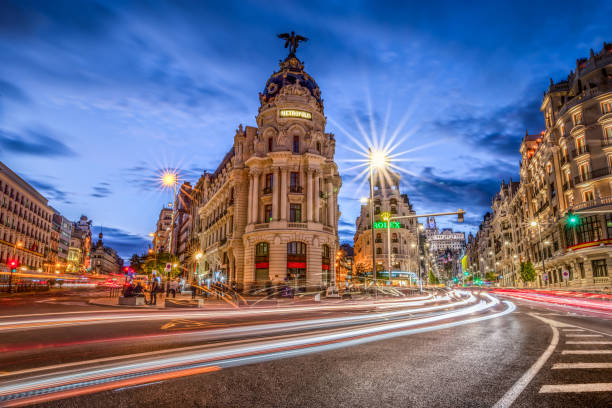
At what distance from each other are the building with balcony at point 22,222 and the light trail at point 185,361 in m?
73.1

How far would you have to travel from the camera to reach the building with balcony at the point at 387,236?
95250 millimetres

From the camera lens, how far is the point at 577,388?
461 centimetres

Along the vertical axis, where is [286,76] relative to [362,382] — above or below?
above

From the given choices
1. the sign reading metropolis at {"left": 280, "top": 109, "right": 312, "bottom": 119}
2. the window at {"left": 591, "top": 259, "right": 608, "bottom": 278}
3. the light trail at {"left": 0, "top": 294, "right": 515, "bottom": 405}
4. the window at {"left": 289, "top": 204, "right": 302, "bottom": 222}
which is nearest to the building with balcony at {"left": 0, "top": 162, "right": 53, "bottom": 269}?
the sign reading metropolis at {"left": 280, "top": 109, "right": 312, "bottom": 119}

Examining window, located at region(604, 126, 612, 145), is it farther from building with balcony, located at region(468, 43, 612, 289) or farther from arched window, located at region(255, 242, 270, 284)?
arched window, located at region(255, 242, 270, 284)

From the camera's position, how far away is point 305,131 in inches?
1827

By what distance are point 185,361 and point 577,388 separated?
5469 millimetres

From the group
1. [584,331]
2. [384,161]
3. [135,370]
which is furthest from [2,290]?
[584,331]

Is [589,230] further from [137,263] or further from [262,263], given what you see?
[137,263]

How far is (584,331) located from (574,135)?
149ft

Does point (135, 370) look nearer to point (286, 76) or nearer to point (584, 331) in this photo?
point (584, 331)

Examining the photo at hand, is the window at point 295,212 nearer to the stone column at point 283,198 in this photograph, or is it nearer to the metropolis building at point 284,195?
the metropolis building at point 284,195

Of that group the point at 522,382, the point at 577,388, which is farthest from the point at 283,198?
the point at 577,388

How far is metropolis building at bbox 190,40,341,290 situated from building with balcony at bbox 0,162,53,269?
41.8 m
